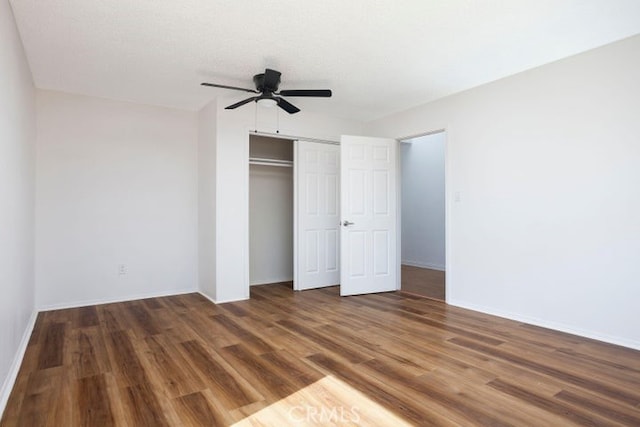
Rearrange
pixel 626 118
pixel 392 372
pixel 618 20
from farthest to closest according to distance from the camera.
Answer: pixel 626 118, pixel 618 20, pixel 392 372

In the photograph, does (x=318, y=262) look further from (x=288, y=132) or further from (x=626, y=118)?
(x=626, y=118)

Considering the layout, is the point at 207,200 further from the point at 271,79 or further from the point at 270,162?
the point at 271,79

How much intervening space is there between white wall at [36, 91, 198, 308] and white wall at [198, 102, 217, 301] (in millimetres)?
132

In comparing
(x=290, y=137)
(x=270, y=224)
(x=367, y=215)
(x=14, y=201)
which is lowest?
(x=270, y=224)

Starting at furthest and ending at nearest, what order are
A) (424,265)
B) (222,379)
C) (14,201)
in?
(424,265), (14,201), (222,379)

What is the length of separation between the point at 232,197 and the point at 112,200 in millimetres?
1490

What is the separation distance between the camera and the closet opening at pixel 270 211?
5.39m

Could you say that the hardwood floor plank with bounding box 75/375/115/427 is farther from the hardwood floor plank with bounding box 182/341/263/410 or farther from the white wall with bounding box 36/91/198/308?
the white wall with bounding box 36/91/198/308

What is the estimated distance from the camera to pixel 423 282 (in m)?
5.59

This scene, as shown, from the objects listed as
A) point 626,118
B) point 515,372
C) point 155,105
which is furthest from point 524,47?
point 155,105

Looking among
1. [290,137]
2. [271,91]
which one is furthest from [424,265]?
[271,91]

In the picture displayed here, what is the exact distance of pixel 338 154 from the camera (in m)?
5.36

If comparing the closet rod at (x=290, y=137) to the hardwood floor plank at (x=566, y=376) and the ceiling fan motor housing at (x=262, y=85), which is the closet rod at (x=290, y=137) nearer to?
the ceiling fan motor housing at (x=262, y=85)

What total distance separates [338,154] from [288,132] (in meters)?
0.92
